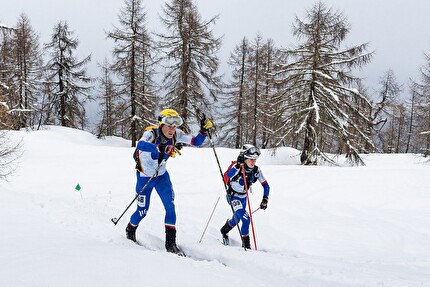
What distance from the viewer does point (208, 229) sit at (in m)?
8.12

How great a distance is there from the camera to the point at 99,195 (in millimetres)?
11297

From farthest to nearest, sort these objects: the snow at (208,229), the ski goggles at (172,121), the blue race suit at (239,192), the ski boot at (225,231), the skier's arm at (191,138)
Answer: the ski boot at (225,231) < the blue race suit at (239,192) < the skier's arm at (191,138) < the ski goggles at (172,121) < the snow at (208,229)

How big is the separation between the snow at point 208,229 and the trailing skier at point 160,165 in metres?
0.44

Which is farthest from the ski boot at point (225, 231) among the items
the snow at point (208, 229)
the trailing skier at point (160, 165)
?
the trailing skier at point (160, 165)

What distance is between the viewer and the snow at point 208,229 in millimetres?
3430

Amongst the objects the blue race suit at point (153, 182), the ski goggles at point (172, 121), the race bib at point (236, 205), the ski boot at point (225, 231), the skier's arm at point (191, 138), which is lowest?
the ski boot at point (225, 231)

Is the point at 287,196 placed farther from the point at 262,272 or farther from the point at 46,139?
the point at 46,139

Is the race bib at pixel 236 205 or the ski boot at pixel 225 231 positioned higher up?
the race bib at pixel 236 205

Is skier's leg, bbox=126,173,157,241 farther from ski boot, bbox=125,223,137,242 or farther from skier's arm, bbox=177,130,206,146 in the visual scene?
skier's arm, bbox=177,130,206,146

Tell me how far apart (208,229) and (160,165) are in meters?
3.24

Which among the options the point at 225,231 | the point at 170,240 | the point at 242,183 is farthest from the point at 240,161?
the point at 170,240

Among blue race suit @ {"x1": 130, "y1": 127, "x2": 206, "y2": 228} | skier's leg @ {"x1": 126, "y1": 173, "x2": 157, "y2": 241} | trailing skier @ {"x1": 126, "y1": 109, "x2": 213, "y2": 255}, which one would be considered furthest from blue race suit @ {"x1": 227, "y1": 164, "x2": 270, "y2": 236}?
skier's leg @ {"x1": 126, "y1": 173, "x2": 157, "y2": 241}

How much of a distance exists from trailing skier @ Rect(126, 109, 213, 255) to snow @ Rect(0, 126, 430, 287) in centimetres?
44

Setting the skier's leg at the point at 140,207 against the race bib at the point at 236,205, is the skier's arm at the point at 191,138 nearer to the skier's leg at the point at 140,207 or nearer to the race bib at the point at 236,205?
the skier's leg at the point at 140,207
